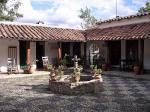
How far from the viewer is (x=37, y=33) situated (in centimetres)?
1847

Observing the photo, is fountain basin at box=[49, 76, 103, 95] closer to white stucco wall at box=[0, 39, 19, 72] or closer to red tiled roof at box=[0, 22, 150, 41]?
red tiled roof at box=[0, 22, 150, 41]

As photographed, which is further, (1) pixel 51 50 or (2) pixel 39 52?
(1) pixel 51 50

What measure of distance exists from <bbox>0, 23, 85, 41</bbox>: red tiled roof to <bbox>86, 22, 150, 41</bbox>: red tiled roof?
1169 mm

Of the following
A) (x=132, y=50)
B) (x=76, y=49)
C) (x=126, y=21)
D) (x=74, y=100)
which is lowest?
(x=74, y=100)

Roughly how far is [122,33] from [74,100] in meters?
9.47

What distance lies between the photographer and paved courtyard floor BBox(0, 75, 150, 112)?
26.7ft

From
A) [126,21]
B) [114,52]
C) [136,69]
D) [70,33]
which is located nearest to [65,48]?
[70,33]

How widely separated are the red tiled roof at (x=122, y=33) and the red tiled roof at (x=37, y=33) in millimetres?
1169

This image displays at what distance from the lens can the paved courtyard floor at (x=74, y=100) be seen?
26.7 feet

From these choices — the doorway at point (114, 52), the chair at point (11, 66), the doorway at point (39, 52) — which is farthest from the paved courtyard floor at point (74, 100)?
the doorway at point (39, 52)

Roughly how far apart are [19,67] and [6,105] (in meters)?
10.4

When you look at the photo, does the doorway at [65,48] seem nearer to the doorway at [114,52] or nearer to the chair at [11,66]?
the doorway at [114,52]

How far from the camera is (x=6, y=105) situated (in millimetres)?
8508

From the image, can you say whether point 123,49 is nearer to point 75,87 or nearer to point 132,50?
point 132,50
